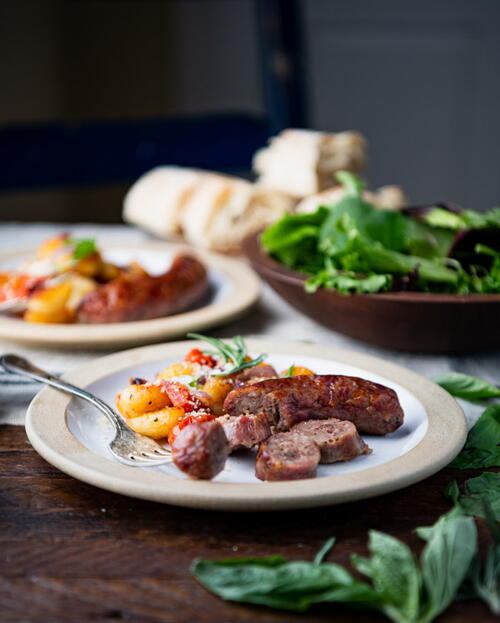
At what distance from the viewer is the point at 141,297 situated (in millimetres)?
2348

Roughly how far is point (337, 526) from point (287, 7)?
3.70 m

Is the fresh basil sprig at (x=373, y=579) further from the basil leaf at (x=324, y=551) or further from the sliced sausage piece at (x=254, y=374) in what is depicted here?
the sliced sausage piece at (x=254, y=374)

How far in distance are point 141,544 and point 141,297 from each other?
1.18 m

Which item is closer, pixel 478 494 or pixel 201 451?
pixel 201 451

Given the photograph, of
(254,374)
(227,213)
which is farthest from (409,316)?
(227,213)

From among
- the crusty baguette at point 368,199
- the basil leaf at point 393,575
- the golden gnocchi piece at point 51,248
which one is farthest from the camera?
the crusty baguette at point 368,199

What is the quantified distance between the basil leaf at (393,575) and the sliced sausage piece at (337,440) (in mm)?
258

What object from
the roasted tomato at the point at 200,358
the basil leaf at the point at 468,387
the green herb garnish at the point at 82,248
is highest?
the green herb garnish at the point at 82,248

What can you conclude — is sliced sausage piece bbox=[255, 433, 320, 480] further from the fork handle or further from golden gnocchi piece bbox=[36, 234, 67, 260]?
golden gnocchi piece bbox=[36, 234, 67, 260]

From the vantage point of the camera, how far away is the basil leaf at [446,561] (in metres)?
1.07

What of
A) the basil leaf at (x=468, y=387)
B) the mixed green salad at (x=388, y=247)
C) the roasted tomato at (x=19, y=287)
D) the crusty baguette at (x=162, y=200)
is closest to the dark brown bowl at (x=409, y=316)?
the mixed green salad at (x=388, y=247)

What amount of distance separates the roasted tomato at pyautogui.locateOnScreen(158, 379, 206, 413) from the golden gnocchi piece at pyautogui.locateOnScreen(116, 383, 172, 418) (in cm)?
2

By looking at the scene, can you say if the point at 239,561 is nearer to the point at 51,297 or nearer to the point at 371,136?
the point at 51,297

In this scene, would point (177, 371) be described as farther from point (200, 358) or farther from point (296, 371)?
point (296, 371)
